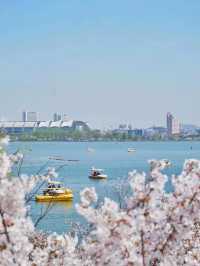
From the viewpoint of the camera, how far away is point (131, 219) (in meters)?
3.52

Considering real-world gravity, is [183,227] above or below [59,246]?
above

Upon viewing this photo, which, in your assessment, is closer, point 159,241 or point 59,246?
point 159,241

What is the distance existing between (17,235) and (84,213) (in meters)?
0.39

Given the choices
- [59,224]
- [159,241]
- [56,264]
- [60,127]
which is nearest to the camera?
[159,241]

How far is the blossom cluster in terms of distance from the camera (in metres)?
3.50

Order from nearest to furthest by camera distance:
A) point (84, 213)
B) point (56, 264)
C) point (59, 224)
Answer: point (84, 213) < point (56, 264) < point (59, 224)

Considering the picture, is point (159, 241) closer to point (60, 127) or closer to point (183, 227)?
point (183, 227)

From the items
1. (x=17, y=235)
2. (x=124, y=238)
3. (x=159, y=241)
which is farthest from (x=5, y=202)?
(x=159, y=241)

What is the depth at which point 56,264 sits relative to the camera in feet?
15.2

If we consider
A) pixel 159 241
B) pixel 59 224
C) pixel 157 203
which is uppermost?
Answer: pixel 157 203

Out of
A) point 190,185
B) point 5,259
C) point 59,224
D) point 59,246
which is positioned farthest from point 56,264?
point 59,224

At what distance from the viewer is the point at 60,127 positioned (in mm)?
195625

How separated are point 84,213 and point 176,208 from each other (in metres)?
0.55

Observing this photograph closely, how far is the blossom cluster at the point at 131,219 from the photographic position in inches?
138
